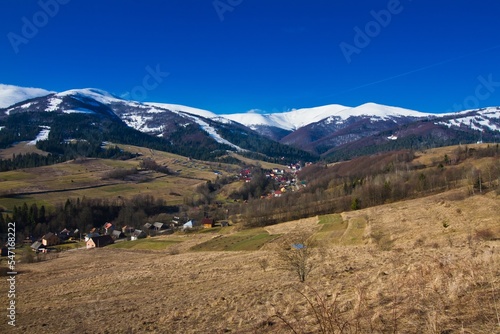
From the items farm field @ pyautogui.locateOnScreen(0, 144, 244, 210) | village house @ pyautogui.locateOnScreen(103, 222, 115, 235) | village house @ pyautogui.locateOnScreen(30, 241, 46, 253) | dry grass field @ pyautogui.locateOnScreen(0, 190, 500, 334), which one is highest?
farm field @ pyautogui.locateOnScreen(0, 144, 244, 210)

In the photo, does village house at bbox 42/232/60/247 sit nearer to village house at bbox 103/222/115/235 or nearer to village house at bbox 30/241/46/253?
village house at bbox 30/241/46/253

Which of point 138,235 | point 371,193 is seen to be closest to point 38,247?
point 138,235

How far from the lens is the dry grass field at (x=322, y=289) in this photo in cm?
875

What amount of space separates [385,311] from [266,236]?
4791 centimetres

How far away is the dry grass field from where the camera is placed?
28.7 feet

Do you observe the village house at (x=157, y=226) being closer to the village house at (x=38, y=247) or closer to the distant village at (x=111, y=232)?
the distant village at (x=111, y=232)

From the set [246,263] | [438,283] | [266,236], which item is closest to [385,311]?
[438,283]

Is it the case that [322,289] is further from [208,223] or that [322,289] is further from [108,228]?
[108,228]

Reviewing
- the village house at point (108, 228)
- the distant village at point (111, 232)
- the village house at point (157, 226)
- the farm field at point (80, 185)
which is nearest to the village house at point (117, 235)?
the distant village at point (111, 232)

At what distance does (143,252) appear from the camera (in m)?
61.9

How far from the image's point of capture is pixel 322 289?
1597 centimetres

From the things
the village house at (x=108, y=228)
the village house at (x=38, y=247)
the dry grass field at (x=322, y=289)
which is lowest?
the village house at (x=38, y=247)

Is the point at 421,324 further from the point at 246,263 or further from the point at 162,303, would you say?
the point at 246,263

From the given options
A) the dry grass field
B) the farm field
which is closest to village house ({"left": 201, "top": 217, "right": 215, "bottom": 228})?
the dry grass field
